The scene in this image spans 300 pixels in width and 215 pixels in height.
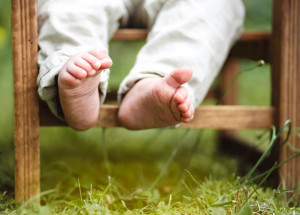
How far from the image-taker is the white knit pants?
89cm

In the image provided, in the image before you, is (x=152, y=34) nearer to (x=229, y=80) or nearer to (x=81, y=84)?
(x=81, y=84)

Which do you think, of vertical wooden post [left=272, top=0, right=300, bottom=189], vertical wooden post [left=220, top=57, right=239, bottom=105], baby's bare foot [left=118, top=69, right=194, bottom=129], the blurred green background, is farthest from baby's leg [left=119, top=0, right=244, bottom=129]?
vertical wooden post [left=220, top=57, right=239, bottom=105]

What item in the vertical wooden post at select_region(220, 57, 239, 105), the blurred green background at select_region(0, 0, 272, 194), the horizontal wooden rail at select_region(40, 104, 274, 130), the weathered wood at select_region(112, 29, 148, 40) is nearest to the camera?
the horizontal wooden rail at select_region(40, 104, 274, 130)

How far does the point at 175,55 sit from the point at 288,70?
1.01 ft

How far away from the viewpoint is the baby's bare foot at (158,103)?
0.78 metres

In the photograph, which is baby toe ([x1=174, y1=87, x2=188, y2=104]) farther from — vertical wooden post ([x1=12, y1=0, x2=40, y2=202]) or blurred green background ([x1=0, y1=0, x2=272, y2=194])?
blurred green background ([x1=0, y1=0, x2=272, y2=194])

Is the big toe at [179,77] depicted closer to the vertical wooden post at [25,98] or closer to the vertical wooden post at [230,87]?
the vertical wooden post at [25,98]

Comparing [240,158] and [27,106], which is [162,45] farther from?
[240,158]

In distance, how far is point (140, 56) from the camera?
39.1 inches

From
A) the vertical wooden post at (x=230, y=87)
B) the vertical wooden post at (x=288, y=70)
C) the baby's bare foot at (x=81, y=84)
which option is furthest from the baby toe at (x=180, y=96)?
the vertical wooden post at (x=230, y=87)

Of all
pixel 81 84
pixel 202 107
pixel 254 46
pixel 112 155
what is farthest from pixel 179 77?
pixel 112 155

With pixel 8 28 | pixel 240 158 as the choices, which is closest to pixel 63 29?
pixel 240 158

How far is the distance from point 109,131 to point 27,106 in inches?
36.2

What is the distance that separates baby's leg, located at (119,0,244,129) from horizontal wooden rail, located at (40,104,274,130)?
47 mm
